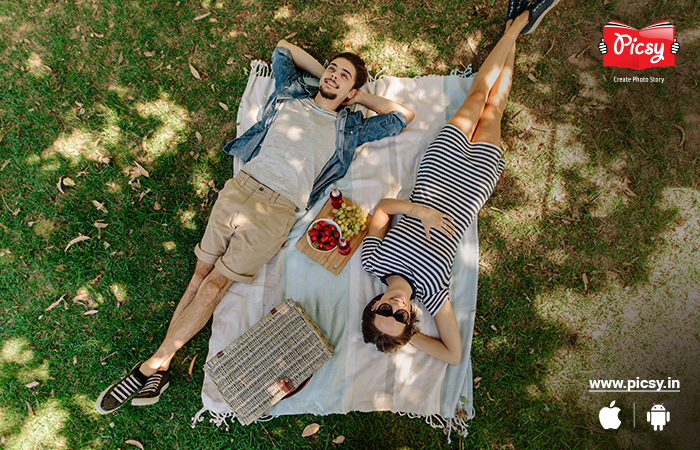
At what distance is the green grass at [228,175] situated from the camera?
398 cm

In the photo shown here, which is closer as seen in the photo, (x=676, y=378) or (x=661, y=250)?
(x=676, y=378)

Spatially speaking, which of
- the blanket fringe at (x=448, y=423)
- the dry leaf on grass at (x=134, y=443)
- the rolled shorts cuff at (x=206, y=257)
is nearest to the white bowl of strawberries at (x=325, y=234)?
the rolled shorts cuff at (x=206, y=257)

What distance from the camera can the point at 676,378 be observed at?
13.0 feet

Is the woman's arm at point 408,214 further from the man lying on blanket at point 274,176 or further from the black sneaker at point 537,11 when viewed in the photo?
the black sneaker at point 537,11

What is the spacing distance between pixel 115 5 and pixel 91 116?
177 cm

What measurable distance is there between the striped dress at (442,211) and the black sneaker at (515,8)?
2.22 metres

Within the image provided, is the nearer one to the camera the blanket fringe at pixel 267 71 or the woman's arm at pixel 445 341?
the woman's arm at pixel 445 341

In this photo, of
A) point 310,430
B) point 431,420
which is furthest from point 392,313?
point 310,430

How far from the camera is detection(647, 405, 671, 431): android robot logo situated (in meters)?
3.87

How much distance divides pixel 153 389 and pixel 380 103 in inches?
182

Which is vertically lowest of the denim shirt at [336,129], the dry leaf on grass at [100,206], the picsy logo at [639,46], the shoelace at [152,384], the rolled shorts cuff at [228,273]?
the shoelace at [152,384]

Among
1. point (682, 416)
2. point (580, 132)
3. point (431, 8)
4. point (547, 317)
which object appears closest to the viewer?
point (682, 416)

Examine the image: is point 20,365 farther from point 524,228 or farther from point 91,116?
point 524,228

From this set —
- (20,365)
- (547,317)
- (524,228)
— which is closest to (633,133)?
(524,228)
